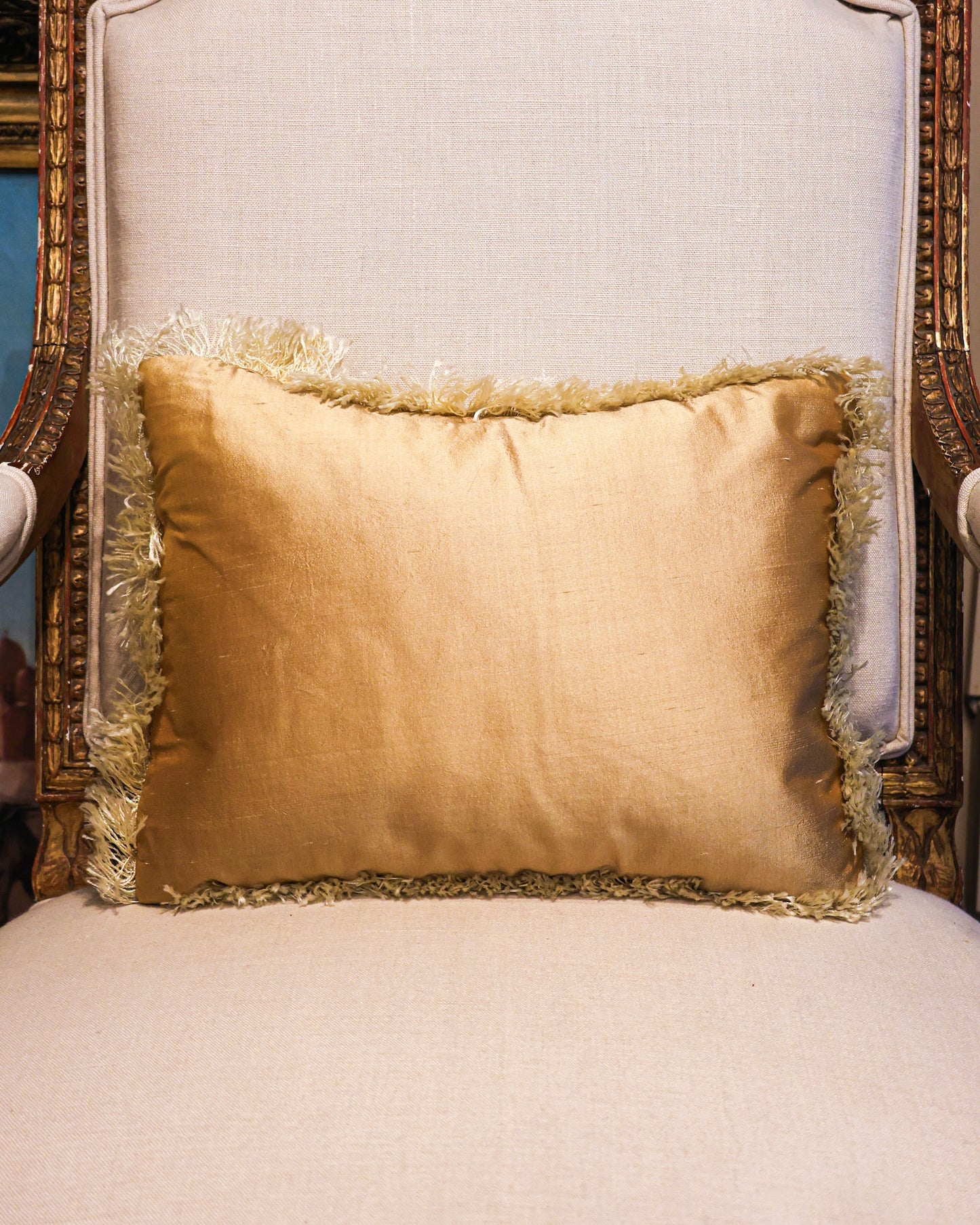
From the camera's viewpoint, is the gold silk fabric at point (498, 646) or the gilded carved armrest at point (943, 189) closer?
the gold silk fabric at point (498, 646)

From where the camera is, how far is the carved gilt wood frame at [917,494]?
792 millimetres

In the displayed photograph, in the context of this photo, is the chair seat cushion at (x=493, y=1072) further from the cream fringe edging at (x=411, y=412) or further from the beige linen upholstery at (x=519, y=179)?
the beige linen upholstery at (x=519, y=179)

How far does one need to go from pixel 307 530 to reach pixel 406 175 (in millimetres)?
313

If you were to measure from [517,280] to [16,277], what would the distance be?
666 mm

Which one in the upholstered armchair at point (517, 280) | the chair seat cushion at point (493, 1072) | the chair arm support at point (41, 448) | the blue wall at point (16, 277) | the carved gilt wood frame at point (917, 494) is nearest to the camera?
the chair seat cushion at point (493, 1072)

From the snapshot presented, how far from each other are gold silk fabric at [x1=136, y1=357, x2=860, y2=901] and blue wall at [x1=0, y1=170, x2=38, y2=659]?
1.95 feet

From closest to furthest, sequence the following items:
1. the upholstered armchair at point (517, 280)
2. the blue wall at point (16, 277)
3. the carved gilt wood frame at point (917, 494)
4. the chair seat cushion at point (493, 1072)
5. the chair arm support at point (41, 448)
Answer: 1. the chair seat cushion at point (493, 1072)
2. the upholstered armchair at point (517, 280)
3. the chair arm support at point (41, 448)
4. the carved gilt wood frame at point (917, 494)
5. the blue wall at point (16, 277)

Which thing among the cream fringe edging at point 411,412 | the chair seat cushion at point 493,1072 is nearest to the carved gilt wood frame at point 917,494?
the cream fringe edging at point 411,412

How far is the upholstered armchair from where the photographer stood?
56cm

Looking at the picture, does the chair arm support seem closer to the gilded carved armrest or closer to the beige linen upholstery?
the beige linen upholstery

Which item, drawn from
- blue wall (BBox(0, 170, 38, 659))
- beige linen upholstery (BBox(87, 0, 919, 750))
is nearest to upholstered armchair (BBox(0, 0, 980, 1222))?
beige linen upholstery (BBox(87, 0, 919, 750))

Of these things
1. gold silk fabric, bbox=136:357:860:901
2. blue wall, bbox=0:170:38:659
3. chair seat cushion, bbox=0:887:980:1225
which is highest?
blue wall, bbox=0:170:38:659

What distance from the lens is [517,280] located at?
2.44ft

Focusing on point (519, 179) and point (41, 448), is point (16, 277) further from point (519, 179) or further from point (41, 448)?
point (519, 179)
